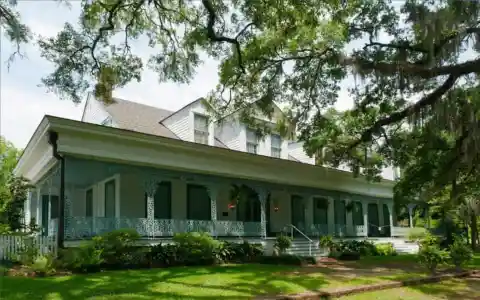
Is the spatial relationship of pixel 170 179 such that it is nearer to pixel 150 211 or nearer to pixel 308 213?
pixel 150 211

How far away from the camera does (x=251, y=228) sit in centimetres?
1920

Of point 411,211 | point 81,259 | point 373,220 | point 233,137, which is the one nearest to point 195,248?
point 81,259

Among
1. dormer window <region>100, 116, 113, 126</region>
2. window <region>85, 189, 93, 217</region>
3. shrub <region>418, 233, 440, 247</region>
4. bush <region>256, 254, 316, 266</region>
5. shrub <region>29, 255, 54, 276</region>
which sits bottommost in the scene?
bush <region>256, 254, 316, 266</region>

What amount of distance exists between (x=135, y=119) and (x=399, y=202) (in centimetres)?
1270

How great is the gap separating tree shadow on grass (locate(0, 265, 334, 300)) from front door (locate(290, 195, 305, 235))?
11.3 m

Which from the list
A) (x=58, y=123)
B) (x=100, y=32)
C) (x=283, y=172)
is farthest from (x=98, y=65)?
(x=283, y=172)

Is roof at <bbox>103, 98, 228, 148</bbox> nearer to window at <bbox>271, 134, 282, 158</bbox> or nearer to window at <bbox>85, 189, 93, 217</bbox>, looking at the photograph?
window at <bbox>271, 134, 282, 158</bbox>

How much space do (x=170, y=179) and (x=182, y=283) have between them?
7.66 metres

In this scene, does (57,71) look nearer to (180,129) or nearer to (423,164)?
(180,129)

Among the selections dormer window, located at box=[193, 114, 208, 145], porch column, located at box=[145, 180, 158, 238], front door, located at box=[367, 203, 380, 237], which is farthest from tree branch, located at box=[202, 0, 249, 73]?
front door, located at box=[367, 203, 380, 237]

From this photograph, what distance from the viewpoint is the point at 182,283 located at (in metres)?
10.7

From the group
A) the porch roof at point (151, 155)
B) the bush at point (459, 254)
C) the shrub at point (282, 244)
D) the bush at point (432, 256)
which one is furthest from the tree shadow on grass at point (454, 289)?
the porch roof at point (151, 155)

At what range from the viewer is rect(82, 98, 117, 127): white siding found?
2142 cm

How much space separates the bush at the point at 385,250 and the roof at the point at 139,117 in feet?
32.7
